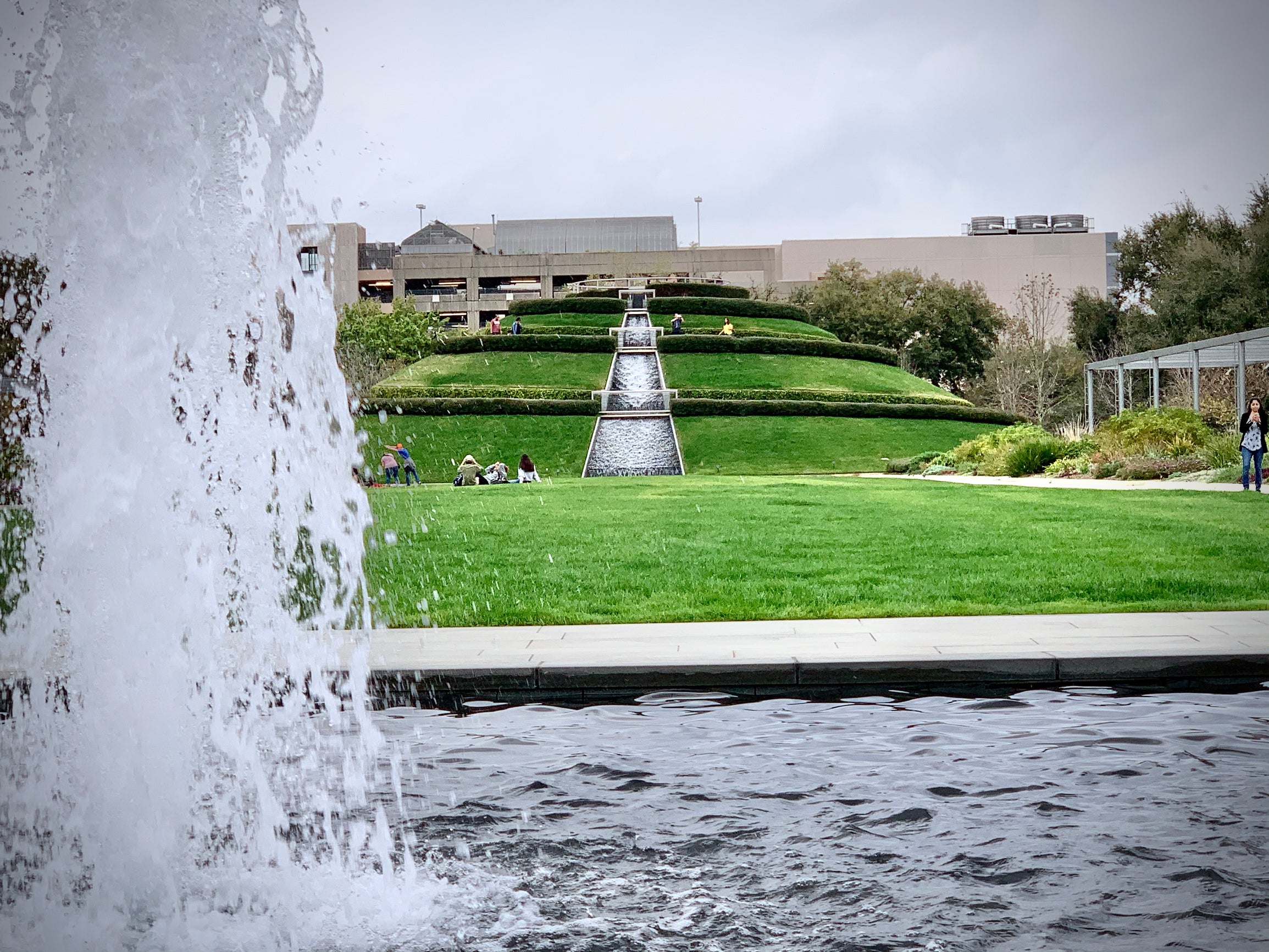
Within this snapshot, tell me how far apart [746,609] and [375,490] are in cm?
1567

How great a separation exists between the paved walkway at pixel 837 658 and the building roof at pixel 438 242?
98356mm

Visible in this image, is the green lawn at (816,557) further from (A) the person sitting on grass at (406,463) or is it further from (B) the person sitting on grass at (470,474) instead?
(B) the person sitting on grass at (470,474)

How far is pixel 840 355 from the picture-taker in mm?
48875

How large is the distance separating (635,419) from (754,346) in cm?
1270

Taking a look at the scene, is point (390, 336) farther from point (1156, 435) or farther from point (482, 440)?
point (1156, 435)

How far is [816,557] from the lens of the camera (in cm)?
→ 1205

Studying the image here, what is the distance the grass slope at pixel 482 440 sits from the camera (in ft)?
103

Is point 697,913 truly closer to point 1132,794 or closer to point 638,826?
point 638,826

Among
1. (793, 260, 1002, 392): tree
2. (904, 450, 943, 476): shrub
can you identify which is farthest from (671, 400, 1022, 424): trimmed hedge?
(793, 260, 1002, 392): tree

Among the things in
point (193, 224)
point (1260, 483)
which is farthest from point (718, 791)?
point (1260, 483)

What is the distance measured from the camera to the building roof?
10275 cm

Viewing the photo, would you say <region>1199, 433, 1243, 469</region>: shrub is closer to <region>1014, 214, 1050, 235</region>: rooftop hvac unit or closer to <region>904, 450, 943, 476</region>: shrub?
<region>904, 450, 943, 476</region>: shrub

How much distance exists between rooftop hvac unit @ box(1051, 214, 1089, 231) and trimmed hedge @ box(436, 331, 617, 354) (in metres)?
64.5

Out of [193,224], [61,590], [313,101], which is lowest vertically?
[61,590]
